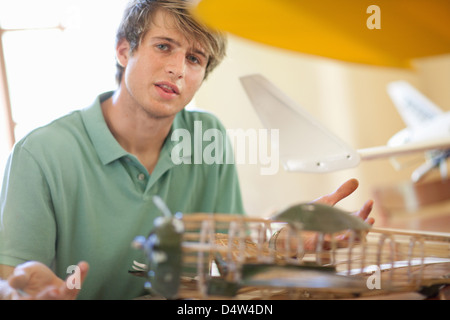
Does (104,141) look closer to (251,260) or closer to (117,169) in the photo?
(117,169)

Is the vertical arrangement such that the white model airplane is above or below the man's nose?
below

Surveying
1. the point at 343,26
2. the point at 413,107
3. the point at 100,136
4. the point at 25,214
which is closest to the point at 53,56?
the point at 100,136

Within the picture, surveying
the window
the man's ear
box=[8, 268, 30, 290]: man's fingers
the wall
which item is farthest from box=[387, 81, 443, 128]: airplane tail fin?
box=[8, 268, 30, 290]: man's fingers

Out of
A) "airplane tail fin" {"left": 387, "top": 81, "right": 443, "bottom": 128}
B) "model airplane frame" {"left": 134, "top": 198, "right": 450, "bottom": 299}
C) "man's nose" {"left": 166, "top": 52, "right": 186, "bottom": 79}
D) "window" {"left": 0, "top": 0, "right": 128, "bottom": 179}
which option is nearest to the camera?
"model airplane frame" {"left": 134, "top": 198, "right": 450, "bottom": 299}

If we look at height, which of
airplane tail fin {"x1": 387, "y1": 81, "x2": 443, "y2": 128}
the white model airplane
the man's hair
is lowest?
the white model airplane

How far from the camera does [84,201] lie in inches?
24.9

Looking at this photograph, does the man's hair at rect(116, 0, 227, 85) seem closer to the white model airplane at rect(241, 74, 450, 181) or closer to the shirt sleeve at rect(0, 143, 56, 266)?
the white model airplane at rect(241, 74, 450, 181)

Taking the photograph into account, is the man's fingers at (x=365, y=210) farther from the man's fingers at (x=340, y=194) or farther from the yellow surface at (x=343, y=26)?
the yellow surface at (x=343, y=26)

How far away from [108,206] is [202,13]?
0.33 meters

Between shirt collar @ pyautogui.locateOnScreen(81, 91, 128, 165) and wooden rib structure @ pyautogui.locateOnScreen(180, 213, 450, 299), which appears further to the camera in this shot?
shirt collar @ pyautogui.locateOnScreen(81, 91, 128, 165)

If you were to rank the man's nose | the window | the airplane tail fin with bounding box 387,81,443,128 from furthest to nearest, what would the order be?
the airplane tail fin with bounding box 387,81,443,128 < the window < the man's nose

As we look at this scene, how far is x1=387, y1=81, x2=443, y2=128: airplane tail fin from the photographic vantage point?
308cm

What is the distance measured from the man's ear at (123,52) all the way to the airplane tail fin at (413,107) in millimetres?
2739

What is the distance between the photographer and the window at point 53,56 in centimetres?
66
